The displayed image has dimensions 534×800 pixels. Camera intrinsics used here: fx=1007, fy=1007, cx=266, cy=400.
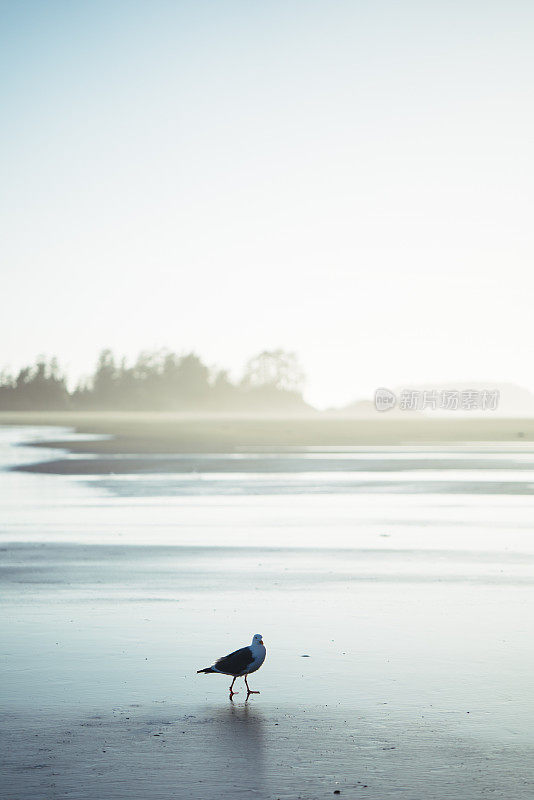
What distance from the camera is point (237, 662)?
767 centimetres

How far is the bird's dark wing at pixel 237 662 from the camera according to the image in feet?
25.1

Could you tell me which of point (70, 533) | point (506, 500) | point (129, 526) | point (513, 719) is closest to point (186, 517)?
point (129, 526)

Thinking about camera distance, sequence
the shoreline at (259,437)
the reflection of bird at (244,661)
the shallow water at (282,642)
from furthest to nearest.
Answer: the shoreline at (259,437), the reflection of bird at (244,661), the shallow water at (282,642)

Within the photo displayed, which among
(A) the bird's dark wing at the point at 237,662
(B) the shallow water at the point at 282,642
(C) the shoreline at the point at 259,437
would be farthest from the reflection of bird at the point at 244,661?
(C) the shoreline at the point at 259,437

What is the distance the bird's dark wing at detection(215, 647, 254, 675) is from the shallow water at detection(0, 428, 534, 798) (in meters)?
0.29

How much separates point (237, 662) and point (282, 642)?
218 cm

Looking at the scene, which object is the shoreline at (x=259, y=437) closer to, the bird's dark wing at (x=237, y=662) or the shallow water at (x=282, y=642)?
the shallow water at (x=282, y=642)

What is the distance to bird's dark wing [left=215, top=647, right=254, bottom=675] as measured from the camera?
7641 millimetres

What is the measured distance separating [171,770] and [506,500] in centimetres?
2021

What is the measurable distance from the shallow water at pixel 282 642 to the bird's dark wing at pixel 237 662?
0.96 feet

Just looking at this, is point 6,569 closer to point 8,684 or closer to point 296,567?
point 296,567

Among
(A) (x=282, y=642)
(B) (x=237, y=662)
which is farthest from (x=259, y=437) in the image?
(B) (x=237, y=662)

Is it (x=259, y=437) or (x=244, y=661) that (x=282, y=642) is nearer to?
(x=244, y=661)

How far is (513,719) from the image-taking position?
24.1 feet
